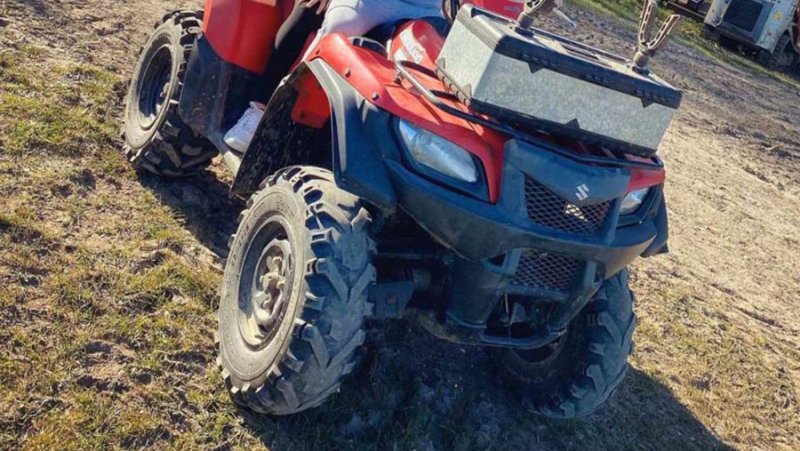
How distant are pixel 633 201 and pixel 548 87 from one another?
70 centimetres

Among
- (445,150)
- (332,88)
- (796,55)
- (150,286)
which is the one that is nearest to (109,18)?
(150,286)

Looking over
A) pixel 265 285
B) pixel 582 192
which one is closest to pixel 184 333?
pixel 265 285

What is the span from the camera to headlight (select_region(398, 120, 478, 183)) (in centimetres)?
299

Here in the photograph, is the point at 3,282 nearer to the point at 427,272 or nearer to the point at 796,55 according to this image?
the point at 427,272

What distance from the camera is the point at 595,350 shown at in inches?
143

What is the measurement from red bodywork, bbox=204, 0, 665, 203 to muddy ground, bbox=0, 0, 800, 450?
97cm

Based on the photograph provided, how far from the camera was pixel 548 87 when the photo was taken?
2.96 metres

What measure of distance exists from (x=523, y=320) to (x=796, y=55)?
18.0 meters

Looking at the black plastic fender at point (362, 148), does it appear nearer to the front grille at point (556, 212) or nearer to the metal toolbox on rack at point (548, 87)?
the metal toolbox on rack at point (548, 87)

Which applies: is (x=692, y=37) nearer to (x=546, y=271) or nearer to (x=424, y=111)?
(x=546, y=271)

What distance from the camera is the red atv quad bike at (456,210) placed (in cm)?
294

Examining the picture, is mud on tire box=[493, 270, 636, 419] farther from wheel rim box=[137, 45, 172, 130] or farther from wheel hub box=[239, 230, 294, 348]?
wheel rim box=[137, 45, 172, 130]

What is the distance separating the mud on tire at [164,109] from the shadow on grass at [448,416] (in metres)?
1.56

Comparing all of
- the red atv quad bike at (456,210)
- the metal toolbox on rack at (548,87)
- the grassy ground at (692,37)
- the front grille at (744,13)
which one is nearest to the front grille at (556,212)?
the red atv quad bike at (456,210)
